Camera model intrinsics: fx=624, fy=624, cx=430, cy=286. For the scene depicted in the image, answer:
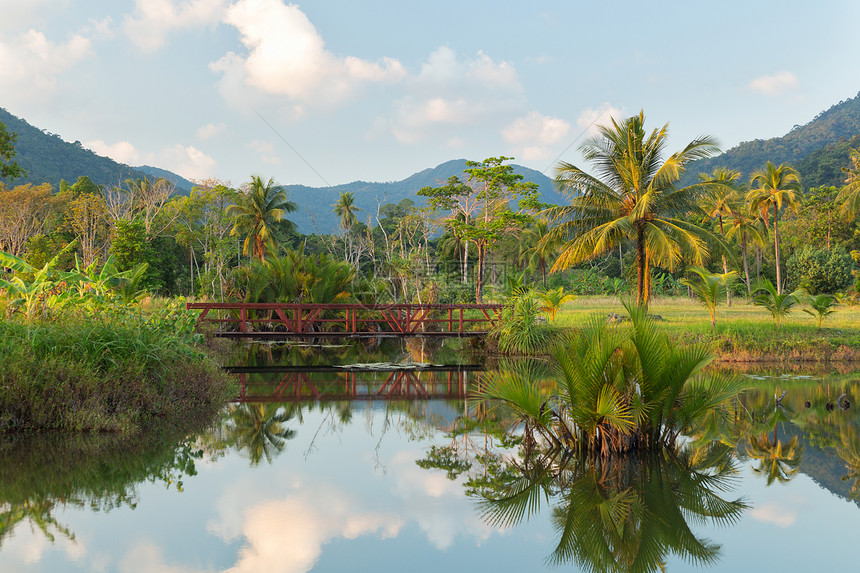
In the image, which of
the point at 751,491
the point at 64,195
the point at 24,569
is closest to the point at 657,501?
the point at 751,491

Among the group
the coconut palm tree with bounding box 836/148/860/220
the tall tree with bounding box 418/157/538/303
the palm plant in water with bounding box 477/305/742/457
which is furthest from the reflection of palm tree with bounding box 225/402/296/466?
the coconut palm tree with bounding box 836/148/860/220

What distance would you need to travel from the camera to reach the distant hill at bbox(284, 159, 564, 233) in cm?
10019

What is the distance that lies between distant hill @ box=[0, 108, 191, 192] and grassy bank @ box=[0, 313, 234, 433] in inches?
2283

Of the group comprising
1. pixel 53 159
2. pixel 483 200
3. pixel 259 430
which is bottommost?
pixel 259 430

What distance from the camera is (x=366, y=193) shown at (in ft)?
409

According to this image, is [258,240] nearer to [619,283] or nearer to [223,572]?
[619,283]

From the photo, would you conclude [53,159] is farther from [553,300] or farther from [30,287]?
[30,287]

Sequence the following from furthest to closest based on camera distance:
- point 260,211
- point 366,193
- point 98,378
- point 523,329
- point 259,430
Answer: point 366,193 → point 260,211 → point 523,329 → point 259,430 → point 98,378

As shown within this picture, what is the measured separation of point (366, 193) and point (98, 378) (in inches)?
4687

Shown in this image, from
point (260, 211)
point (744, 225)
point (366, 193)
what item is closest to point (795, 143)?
point (744, 225)

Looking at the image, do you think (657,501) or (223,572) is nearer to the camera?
(223,572)

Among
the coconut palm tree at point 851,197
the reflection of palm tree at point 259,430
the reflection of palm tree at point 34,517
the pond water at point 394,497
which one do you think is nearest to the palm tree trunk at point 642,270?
the pond water at point 394,497

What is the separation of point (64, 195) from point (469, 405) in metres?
44.2

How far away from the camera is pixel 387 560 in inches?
167
